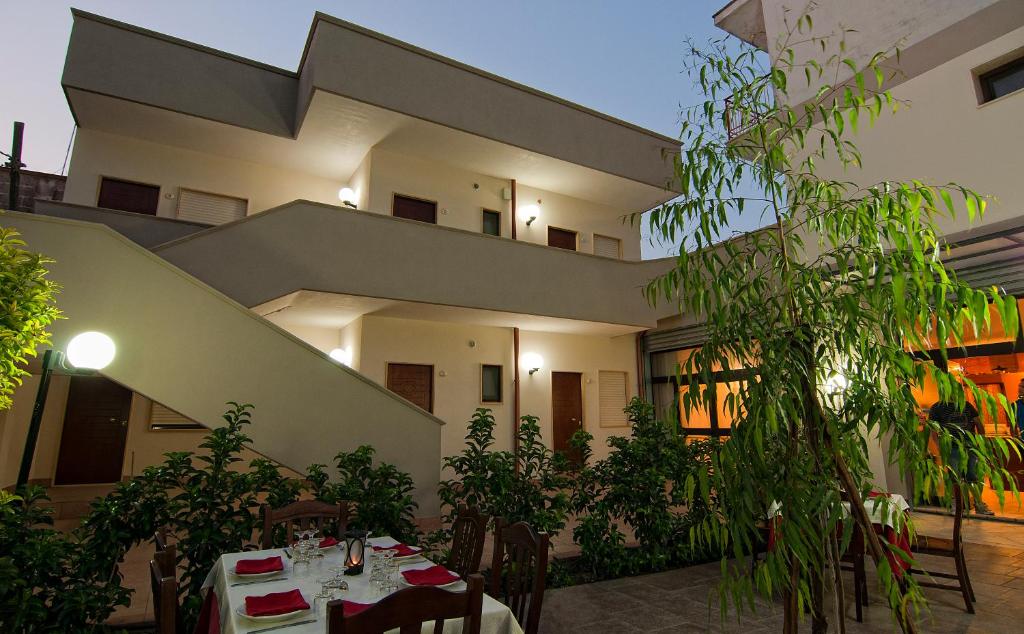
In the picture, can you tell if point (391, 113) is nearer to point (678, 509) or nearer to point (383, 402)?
point (383, 402)

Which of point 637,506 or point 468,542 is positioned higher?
point 468,542

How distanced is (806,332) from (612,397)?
33.3 ft

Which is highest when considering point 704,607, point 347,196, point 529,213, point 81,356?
point 529,213

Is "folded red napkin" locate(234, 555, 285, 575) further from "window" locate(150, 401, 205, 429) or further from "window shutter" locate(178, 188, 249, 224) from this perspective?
"window shutter" locate(178, 188, 249, 224)

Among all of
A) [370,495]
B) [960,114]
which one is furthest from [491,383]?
[960,114]

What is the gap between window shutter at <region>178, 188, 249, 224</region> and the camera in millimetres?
8836

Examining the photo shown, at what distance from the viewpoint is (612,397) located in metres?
11.7

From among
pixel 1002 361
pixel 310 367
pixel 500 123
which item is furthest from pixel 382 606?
pixel 1002 361

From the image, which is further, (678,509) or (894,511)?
(678,509)

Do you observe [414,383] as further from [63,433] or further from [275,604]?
[275,604]

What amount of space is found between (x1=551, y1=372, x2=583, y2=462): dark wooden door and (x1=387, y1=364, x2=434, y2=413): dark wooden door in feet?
8.76

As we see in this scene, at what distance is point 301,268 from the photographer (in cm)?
739

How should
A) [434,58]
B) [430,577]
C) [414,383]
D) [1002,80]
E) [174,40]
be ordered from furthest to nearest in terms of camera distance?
1. [414,383]
2. [434,58]
3. [174,40]
4. [1002,80]
5. [430,577]

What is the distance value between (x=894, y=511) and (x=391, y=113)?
8425 millimetres
